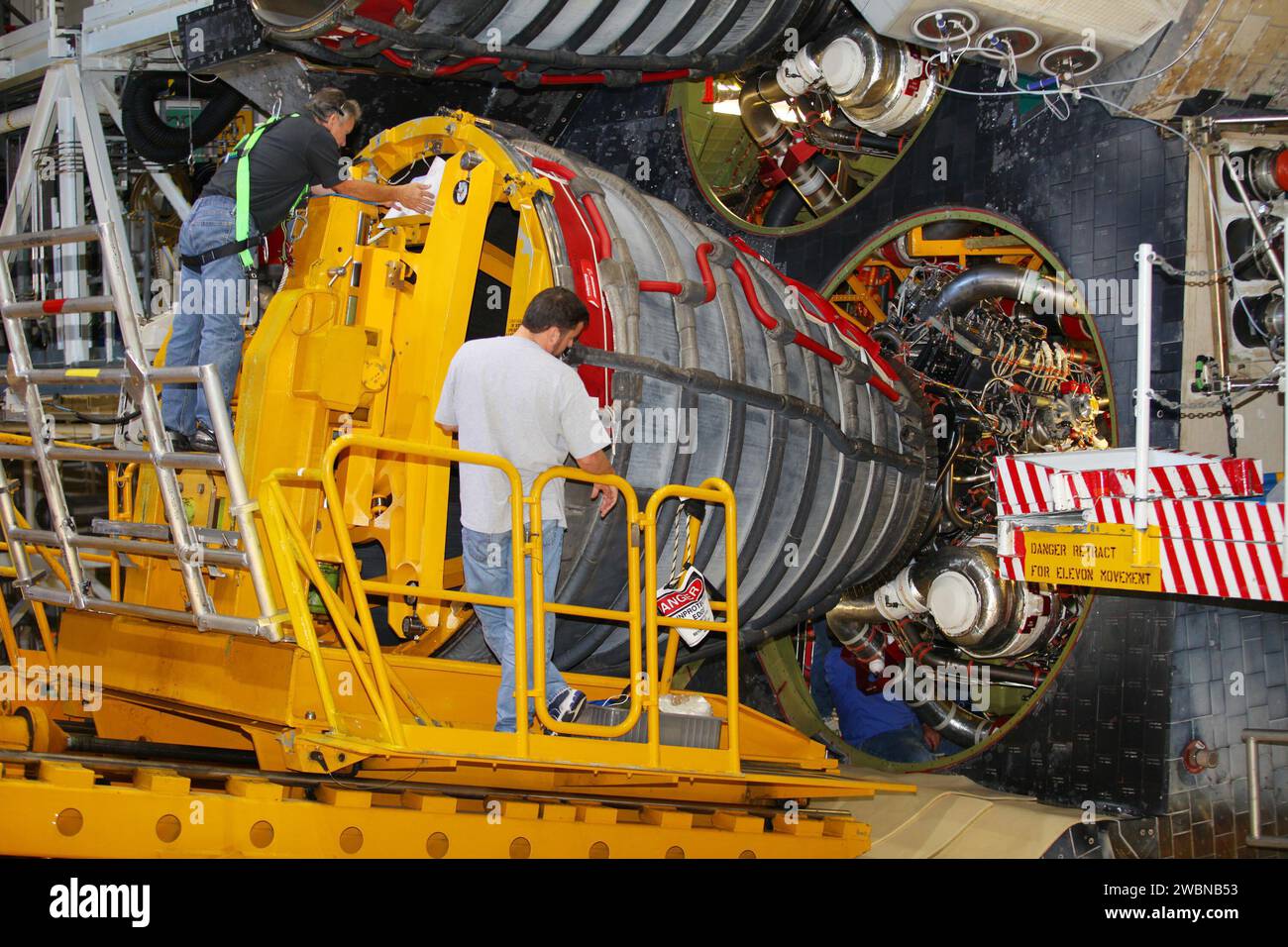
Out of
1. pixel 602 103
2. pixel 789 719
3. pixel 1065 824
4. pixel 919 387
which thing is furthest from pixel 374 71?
pixel 1065 824

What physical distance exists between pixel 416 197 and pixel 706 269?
4.69 feet

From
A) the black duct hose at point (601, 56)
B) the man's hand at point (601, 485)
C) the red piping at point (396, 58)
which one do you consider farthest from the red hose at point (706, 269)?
the red piping at point (396, 58)

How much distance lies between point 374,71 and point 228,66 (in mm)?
1005

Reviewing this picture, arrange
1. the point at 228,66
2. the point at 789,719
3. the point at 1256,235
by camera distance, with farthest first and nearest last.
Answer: the point at 228,66 → the point at 789,719 → the point at 1256,235

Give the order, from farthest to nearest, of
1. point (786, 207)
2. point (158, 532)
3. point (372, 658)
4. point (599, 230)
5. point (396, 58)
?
point (786, 207) < point (396, 58) < point (599, 230) < point (158, 532) < point (372, 658)

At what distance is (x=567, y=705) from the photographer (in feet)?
17.1

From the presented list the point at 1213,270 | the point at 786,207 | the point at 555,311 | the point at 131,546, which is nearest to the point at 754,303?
the point at 555,311

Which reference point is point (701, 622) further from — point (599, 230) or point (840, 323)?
point (840, 323)

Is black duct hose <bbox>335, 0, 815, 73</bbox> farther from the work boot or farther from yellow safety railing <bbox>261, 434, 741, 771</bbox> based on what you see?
yellow safety railing <bbox>261, 434, 741, 771</bbox>

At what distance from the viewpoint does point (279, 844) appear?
4.54 meters

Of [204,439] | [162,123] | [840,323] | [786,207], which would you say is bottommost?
[204,439]

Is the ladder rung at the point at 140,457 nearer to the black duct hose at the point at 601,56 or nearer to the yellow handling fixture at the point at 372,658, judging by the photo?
the yellow handling fixture at the point at 372,658

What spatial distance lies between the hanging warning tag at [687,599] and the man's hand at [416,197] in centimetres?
201
